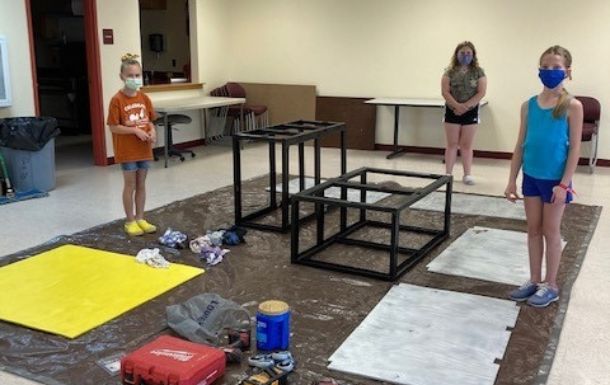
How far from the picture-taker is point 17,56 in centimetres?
615

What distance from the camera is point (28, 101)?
628 centimetres

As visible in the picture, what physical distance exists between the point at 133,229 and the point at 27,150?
1.86 metres

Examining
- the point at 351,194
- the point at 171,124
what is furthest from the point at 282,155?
the point at 171,124

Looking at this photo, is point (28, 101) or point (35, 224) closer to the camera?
point (35, 224)

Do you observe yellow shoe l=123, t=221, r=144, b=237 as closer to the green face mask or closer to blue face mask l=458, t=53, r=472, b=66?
the green face mask

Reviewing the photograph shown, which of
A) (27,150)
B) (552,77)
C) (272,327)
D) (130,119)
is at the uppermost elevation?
(552,77)

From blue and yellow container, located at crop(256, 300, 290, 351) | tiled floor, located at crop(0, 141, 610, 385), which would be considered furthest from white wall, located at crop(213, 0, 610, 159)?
blue and yellow container, located at crop(256, 300, 290, 351)

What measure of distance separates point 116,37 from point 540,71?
5389 mm

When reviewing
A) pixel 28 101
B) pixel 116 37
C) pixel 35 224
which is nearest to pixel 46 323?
pixel 35 224

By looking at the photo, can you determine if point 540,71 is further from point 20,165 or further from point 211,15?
point 211,15

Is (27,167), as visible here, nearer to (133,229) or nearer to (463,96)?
(133,229)

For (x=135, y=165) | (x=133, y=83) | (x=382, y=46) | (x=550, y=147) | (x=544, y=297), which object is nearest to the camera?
Answer: (x=550, y=147)

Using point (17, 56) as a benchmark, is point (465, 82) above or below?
below

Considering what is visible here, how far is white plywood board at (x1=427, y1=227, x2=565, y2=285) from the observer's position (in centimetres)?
Answer: 384
